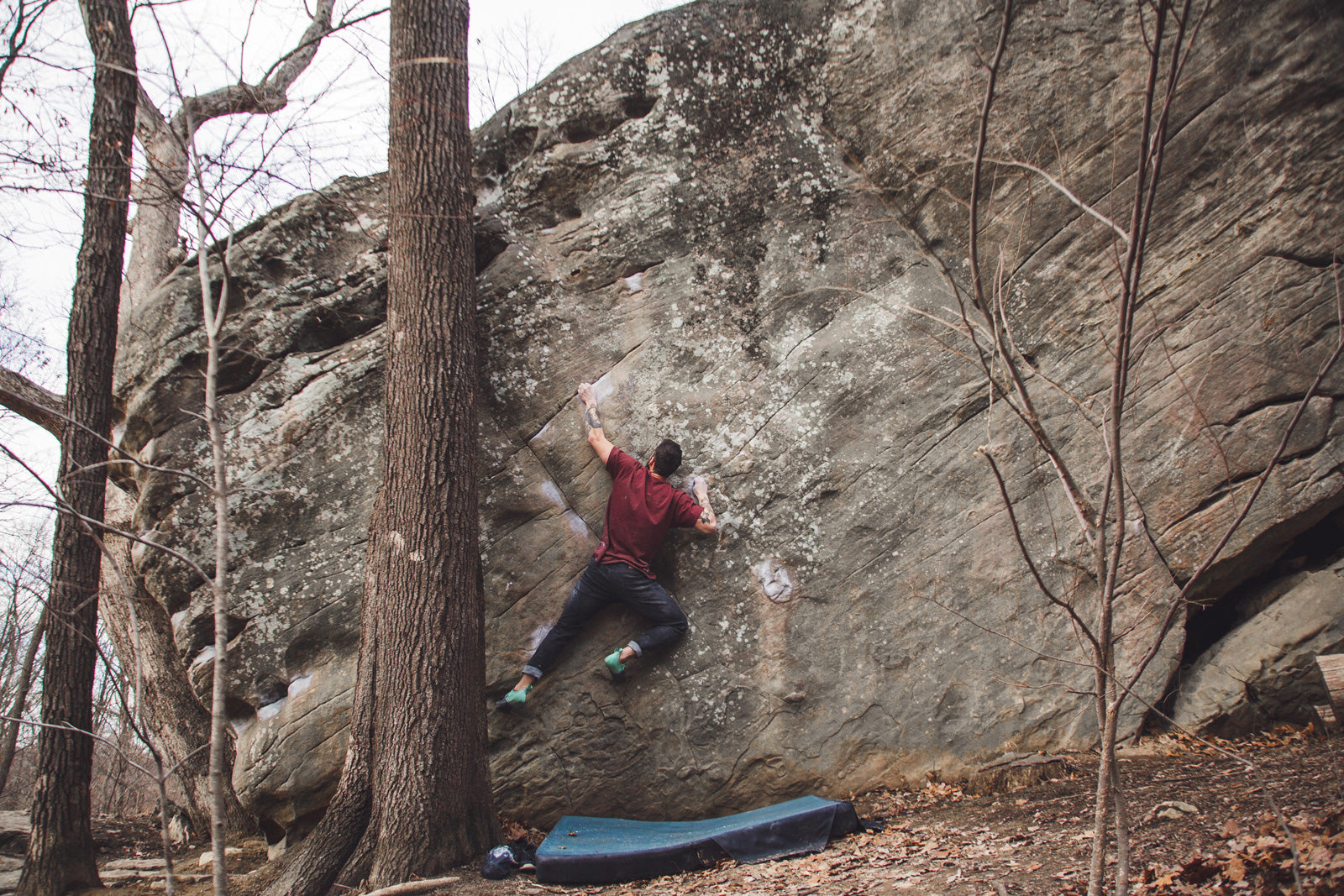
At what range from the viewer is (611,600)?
5203mm

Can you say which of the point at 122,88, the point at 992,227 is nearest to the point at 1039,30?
the point at 992,227

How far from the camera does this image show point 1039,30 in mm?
5668

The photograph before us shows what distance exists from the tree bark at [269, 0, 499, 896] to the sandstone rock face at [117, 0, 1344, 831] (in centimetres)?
71

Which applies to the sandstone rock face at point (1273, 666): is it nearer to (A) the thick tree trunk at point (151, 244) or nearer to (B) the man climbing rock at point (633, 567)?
(B) the man climbing rock at point (633, 567)

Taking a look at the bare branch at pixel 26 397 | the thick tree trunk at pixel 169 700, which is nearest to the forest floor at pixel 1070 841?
the thick tree trunk at pixel 169 700

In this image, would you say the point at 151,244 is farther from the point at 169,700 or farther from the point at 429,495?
the point at 429,495

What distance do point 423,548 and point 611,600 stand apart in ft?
4.55

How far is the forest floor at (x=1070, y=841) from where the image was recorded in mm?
2781

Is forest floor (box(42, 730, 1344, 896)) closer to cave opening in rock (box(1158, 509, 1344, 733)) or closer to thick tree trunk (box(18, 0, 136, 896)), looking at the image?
cave opening in rock (box(1158, 509, 1344, 733))

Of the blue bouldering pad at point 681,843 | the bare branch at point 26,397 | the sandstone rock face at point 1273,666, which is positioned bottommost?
the blue bouldering pad at point 681,843

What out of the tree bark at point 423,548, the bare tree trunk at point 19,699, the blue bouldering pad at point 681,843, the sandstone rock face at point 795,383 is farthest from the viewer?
the bare tree trunk at point 19,699

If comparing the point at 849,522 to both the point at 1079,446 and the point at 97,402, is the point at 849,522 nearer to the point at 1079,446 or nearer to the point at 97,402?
the point at 1079,446

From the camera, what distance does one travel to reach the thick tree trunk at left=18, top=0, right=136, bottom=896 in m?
5.09

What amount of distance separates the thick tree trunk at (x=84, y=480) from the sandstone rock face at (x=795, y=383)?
0.28 metres
